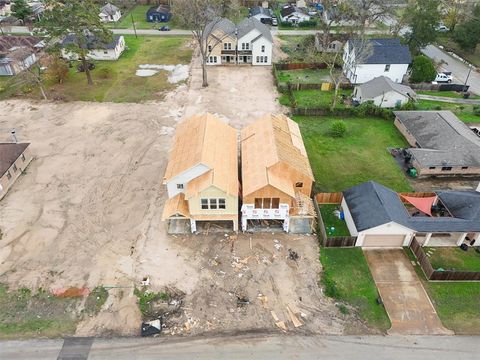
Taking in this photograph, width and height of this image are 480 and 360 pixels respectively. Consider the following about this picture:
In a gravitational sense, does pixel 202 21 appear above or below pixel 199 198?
above

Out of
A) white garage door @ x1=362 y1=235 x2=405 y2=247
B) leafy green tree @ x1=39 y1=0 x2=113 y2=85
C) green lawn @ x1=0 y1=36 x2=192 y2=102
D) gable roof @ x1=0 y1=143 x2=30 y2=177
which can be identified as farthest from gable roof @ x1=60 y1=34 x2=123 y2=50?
white garage door @ x1=362 y1=235 x2=405 y2=247

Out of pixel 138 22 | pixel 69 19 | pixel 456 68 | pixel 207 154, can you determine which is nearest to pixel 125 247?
pixel 207 154

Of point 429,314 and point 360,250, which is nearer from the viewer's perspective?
point 429,314

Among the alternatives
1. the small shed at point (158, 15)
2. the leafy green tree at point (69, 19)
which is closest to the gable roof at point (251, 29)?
the leafy green tree at point (69, 19)

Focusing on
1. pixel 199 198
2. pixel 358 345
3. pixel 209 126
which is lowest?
pixel 358 345

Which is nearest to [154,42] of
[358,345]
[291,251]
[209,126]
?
[209,126]

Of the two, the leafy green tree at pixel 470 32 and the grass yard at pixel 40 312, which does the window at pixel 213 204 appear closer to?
the grass yard at pixel 40 312

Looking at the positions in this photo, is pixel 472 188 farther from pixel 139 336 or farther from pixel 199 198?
pixel 139 336
